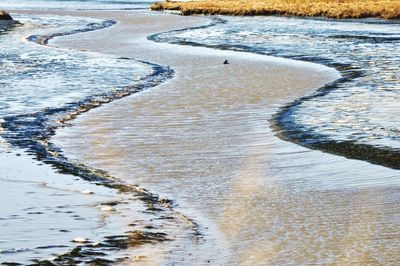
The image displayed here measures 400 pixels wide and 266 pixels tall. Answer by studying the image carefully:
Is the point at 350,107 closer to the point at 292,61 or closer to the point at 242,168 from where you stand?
the point at 242,168

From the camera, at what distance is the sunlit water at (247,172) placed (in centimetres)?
710

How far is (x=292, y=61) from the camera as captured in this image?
25.5 meters

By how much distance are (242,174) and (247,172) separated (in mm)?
118

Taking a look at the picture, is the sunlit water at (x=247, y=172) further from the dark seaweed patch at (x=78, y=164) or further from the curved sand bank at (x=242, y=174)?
the dark seaweed patch at (x=78, y=164)

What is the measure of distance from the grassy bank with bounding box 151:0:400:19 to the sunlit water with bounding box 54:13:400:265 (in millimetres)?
35060

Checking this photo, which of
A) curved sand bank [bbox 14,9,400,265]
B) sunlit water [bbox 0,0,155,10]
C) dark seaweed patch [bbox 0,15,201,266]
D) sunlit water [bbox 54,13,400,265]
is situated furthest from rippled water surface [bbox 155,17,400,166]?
sunlit water [bbox 0,0,155,10]

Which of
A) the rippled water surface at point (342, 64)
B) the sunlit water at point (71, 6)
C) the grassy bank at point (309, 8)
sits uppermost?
the rippled water surface at point (342, 64)

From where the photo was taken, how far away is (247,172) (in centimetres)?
990

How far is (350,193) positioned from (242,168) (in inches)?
66.6

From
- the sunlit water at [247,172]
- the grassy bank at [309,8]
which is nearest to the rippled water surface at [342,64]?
the sunlit water at [247,172]

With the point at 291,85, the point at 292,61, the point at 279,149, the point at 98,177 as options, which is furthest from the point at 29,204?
the point at 292,61

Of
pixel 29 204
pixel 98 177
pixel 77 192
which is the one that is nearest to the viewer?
pixel 29 204

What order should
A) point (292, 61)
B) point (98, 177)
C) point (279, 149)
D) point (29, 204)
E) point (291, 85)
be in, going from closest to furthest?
point (29, 204)
point (98, 177)
point (279, 149)
point (291, 85)
point (292, 61)

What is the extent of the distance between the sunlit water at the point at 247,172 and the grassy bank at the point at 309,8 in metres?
35.1
